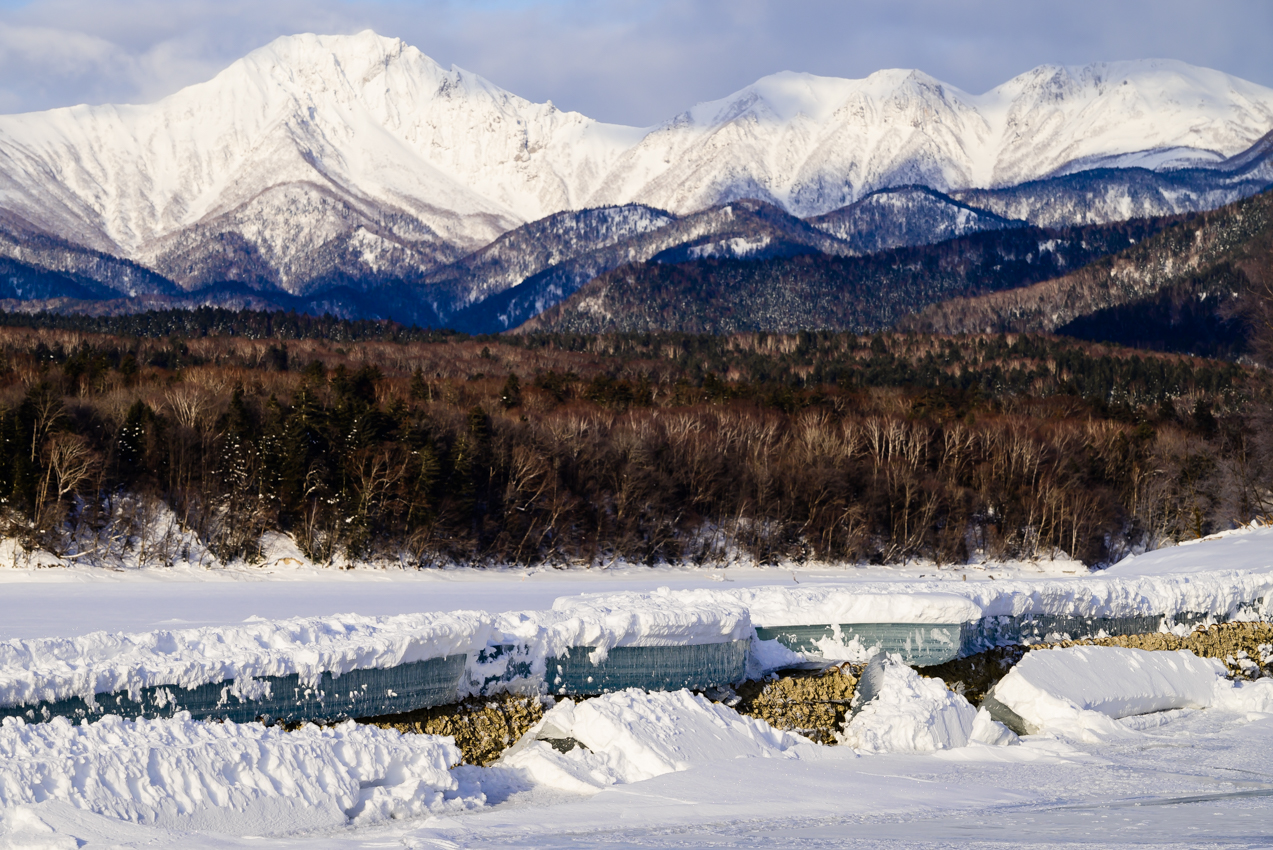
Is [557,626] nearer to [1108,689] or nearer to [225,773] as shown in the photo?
[225,773]

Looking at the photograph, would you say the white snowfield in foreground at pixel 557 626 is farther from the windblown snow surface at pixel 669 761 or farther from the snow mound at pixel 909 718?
the snow mound at pixel 909 718

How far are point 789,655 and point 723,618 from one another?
6.12 feet

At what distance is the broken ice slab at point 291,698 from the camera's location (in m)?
14.0

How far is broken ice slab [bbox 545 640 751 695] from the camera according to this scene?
18016 millimetres

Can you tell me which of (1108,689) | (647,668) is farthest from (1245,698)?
(647,668)

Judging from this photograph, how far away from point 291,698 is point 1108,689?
13599 mm

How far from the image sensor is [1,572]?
51.6 m

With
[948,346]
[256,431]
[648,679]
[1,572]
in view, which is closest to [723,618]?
[648,679]

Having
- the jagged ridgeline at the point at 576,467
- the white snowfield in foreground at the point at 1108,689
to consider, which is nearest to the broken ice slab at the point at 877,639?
the white snowfield in foreground at the point at 1108,689

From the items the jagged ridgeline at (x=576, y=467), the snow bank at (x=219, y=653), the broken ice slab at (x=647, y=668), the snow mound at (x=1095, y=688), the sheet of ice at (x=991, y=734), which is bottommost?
the sheet of ice at (x=991, y=734)

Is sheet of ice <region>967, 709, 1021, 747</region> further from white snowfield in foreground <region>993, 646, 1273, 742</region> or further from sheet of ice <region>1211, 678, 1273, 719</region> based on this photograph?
sheet of ice <region>1211, 678, 1273, 719</region>

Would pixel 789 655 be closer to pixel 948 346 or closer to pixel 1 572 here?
pixel 1 572

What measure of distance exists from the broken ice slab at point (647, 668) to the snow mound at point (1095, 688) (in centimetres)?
470

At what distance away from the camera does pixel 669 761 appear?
15.7 meters
